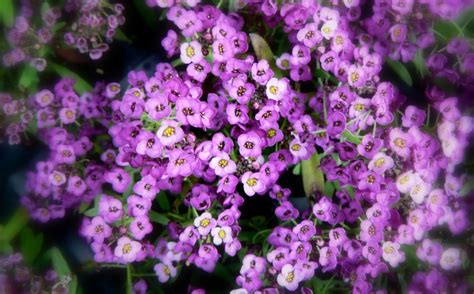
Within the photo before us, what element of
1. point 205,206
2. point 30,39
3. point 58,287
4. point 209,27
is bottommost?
point 58,287

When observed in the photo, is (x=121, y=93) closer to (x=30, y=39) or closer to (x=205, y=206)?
(x=30, y=39)

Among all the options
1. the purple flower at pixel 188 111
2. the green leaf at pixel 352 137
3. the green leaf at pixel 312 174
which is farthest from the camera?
the green leaf at pixel 312 174

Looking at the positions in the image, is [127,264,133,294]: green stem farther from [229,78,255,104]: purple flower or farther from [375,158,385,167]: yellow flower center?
[375,158,385,167]: yellow flower center

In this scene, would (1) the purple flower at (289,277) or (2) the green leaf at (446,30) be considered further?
(2) the green leaf at (446,30)

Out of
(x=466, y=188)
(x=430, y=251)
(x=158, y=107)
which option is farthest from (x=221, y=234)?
(x=466, y=188)

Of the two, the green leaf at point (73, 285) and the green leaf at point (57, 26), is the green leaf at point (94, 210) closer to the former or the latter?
the green leaf at point (73, 285)

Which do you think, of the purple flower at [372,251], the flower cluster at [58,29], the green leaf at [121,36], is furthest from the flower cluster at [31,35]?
the purple flower at [372,251]

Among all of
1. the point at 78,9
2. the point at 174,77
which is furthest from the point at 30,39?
the point at 174,77
